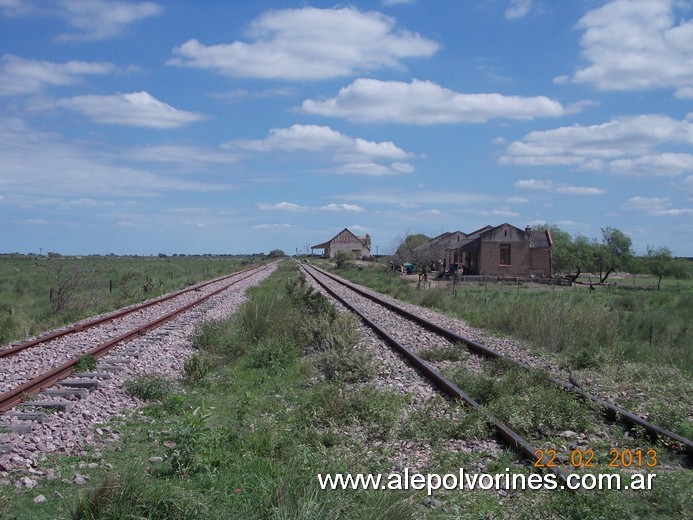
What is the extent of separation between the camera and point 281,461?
6.62m

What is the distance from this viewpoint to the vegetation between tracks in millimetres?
5117

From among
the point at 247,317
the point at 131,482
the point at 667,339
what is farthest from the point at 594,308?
the point at 131,482

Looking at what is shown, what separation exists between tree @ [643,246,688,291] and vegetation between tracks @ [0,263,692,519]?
61681mm

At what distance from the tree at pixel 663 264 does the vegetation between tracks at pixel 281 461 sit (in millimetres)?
61681

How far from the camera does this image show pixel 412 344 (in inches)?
615

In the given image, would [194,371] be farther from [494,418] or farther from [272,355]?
[494,418]

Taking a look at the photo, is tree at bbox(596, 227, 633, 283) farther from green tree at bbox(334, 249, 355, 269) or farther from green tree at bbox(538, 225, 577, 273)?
green tree at bbox(334, 249, 355, 269)

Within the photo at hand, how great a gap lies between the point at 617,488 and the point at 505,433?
1601 millimetres

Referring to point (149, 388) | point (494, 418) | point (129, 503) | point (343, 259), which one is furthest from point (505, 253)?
point (129, 503)

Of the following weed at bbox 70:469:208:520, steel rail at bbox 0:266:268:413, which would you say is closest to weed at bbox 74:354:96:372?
steel rail at bbox 0:266:268:413

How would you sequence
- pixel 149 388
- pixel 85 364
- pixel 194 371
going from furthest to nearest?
pixel 194 371, pixel 85 364, pixel 149 388

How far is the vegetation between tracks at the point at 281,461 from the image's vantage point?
5117 millimetres

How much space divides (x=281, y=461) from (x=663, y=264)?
66.6m

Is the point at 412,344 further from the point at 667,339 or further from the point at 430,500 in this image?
the point at 430,500
